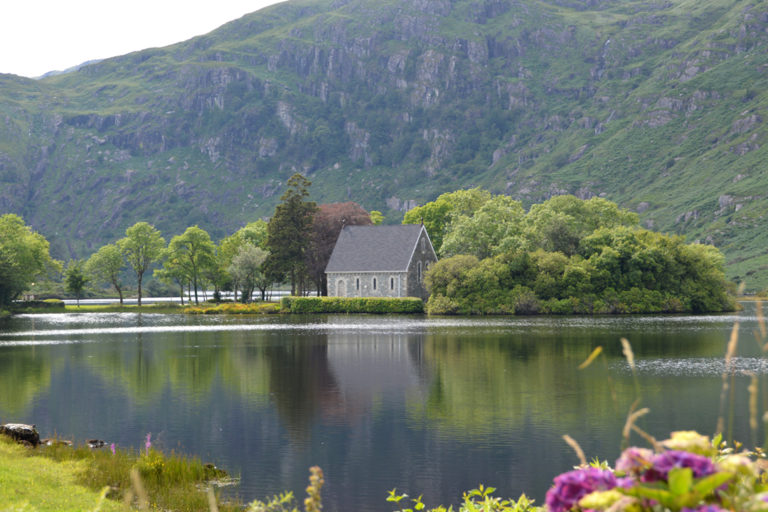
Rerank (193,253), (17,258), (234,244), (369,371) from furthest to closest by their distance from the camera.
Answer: (234,244) → (193,253) → (17,258) → (369,371)

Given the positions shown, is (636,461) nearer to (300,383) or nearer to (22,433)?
(22,433)

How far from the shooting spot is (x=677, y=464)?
339cm

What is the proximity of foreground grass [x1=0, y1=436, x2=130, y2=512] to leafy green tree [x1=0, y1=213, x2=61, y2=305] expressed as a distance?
7949cm

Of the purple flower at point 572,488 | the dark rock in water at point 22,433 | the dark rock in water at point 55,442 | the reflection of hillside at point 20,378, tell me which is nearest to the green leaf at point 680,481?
the purple flower at point 572,488

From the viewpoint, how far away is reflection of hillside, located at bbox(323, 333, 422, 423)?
25.6 metres

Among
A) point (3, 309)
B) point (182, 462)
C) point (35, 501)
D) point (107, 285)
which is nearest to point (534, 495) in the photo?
point (182, 462)

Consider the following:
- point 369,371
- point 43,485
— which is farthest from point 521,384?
point 43,485

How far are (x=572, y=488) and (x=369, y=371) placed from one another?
1193 inches

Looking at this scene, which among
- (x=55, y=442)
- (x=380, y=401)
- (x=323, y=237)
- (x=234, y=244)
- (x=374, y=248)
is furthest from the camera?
(x=234, y=244)

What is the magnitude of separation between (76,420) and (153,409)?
275cm

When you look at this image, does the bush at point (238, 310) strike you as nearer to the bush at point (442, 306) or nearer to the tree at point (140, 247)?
the bush at point (442, 306)

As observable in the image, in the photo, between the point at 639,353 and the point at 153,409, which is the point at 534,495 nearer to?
the point at 153,409

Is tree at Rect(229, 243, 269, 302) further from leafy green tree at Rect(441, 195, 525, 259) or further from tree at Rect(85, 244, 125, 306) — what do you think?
tree at Rect(85, 244, 125, 306)

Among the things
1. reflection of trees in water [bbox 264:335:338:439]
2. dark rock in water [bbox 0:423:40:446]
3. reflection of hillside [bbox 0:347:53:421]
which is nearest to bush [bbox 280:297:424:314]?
reflection of trees in water [bbox 264:335:338:439]
